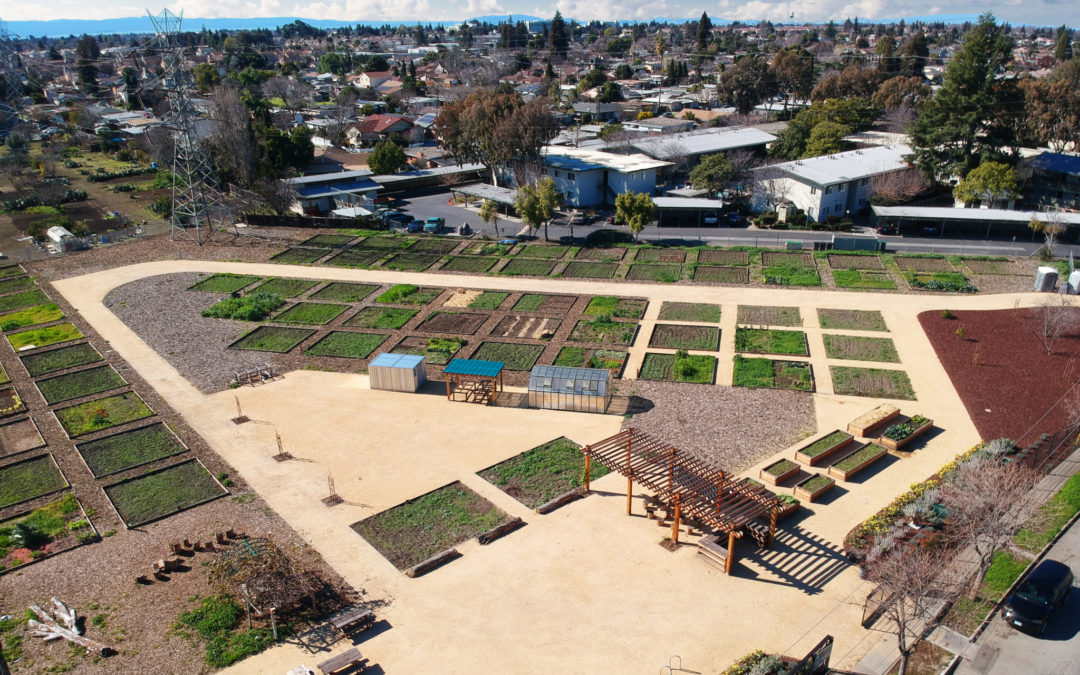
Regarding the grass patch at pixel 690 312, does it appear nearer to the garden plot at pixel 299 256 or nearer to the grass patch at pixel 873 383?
the grass patch at pixel 873 383

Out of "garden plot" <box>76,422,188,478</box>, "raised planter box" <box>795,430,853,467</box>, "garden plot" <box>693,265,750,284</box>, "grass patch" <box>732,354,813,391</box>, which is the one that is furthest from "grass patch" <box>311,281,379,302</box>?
"raised planter box" <box>795,430,853,467</box>

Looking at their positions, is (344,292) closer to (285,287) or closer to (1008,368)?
(285,287)

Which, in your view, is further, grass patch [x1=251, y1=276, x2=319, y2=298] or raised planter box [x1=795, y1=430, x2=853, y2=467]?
grass patch [x1=251, y1=276, x2=319, y2=298]

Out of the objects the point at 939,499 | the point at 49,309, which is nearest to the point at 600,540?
the point at 939,499

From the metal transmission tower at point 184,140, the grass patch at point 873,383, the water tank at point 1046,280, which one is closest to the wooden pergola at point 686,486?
the grass patch at point 873,383

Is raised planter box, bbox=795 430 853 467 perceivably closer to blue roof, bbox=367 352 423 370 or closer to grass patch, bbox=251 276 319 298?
blue roof, bbox=367 352 423 370

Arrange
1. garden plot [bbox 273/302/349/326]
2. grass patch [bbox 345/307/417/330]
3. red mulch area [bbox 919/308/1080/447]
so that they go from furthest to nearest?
garden plot [bbox 273/302/349/326] < grass patch [bbox 345/307/417/330] < red mulch area [bbox 919/308/1080/447]

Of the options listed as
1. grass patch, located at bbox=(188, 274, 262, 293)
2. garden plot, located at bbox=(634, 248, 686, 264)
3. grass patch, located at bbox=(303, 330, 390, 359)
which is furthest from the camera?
garden plot, located at bbox=(634, 248, 686, 264)
